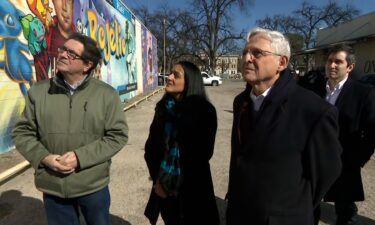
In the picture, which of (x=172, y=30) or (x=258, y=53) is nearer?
(x=258, y=53)

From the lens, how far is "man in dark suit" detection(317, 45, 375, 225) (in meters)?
2.95

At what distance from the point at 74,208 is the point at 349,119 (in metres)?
2.37

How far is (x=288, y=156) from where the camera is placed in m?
1.78

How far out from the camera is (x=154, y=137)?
9.30 feet

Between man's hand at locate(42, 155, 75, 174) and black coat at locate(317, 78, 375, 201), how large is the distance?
230 cm

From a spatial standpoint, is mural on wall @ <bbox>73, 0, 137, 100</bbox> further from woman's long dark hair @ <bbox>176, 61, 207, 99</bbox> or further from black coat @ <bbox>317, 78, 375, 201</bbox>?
black coat @ <bbox>317, 78, 375, 201</bbox>

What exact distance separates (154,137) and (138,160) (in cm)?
377

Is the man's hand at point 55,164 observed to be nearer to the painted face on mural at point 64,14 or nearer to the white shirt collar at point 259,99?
the white shirt collar at point 259,99

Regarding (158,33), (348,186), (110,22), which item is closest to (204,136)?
(348,186)

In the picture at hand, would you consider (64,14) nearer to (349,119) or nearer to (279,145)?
(349,119)

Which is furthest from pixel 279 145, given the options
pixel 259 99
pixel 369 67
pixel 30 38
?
pixel 369 67

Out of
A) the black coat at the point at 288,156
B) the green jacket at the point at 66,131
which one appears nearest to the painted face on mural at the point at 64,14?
the green jacket at the point at 66,131

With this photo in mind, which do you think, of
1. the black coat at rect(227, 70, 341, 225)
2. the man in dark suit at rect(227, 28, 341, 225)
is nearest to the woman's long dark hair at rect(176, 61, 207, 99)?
the man in dark suit at rect(227, 28, 341, 225)

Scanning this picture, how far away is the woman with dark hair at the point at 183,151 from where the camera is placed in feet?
8.64
